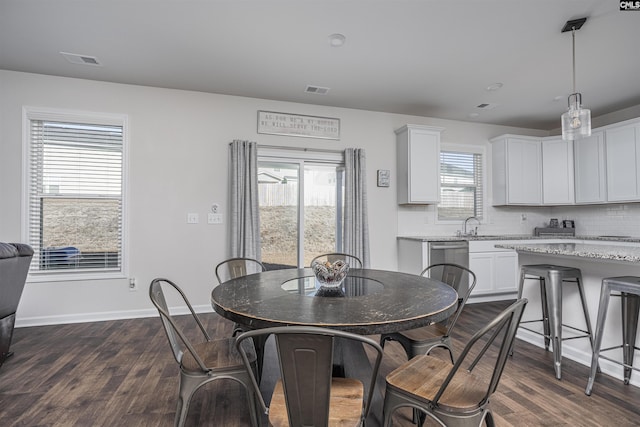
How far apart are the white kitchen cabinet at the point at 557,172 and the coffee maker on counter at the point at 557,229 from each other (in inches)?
17.4

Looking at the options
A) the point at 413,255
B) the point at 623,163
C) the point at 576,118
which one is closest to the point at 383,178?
the point at 413,255

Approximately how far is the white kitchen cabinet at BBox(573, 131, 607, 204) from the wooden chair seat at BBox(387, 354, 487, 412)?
188 inches

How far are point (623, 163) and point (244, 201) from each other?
17.1 ft

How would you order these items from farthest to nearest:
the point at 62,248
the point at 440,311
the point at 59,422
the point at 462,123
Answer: the point at 462,123
the point at 62,248
the point at 59,422
the point at 440,311

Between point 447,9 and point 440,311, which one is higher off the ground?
point 447,9

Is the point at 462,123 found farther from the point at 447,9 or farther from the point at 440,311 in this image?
the point at 440,311

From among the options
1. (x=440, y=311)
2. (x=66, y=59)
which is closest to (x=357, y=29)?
(x=440, y=311)

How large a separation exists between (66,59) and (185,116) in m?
1.24

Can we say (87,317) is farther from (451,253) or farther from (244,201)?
(451,253)

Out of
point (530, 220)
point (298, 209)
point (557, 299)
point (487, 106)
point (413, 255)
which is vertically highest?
point (487, 106)

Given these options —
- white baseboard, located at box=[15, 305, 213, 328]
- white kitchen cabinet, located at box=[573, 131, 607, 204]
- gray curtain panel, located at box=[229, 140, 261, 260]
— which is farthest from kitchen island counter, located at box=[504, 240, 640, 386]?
white baseboard, located at box=[15, 305, 213, 328]

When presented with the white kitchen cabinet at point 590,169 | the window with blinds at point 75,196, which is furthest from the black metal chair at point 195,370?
the white kitchen cabinet at point 590,169

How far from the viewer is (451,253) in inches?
168

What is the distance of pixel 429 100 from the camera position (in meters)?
4.33
